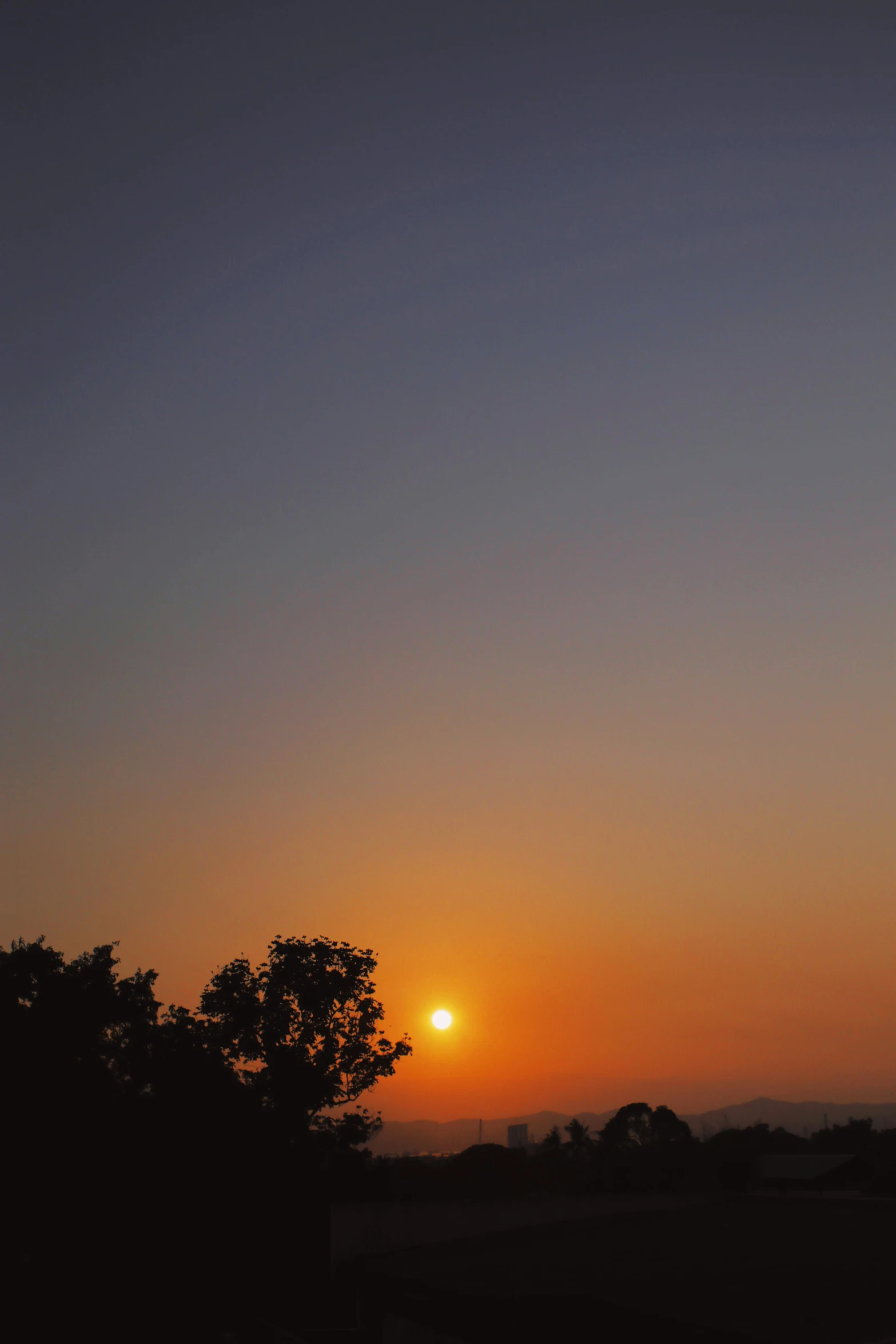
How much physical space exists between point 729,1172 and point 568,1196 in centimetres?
1181

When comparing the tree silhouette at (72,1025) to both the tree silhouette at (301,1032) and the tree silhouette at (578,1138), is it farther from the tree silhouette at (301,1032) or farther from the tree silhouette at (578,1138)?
the tree silhouette at (578,1138)

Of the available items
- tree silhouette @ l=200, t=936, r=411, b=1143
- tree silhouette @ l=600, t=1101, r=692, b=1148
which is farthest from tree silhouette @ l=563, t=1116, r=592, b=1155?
tree silhouette @ l=200, t=936, r=411, b=1143

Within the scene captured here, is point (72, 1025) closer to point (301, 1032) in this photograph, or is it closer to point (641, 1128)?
point (301, 1032)

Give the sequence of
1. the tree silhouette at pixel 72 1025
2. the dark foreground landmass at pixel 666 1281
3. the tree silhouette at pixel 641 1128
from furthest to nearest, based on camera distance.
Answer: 1. the tree silhouette at pixel 641 1128
2. the tree silhouette at pixel 72 1025
3. the dark foreground landmass at pixel 666 1281

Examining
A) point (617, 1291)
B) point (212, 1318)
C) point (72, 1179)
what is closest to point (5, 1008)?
point (72, 1179)

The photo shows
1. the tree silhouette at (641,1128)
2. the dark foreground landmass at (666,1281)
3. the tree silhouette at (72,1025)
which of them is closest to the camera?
the dark foreground landmass at (666,1281)

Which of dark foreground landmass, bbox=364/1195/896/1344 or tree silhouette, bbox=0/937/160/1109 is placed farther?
tree silhouette, bbox=0/937/160/1109

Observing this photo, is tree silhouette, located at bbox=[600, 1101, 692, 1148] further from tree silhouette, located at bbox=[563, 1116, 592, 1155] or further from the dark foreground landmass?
the dark foreground landmass

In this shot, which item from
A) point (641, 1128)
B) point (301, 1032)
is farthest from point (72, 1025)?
point (641, 1128)

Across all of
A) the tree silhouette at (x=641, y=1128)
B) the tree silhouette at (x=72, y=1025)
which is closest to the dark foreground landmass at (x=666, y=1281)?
the tree silhouette at (x=72, y=1025)

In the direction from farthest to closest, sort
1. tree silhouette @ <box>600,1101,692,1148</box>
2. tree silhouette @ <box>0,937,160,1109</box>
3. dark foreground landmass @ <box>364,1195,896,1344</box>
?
tree silhouette @ <box>600,1101,692,1148</box> < tree silhouette @ <box>0,937,160,1109</box> < dark foreground landmass @ <box>364,1195,896,1344</box>

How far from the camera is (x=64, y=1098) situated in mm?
41250

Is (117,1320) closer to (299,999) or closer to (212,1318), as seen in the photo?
(212,1318)

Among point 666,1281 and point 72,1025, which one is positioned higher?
point 72,1025
